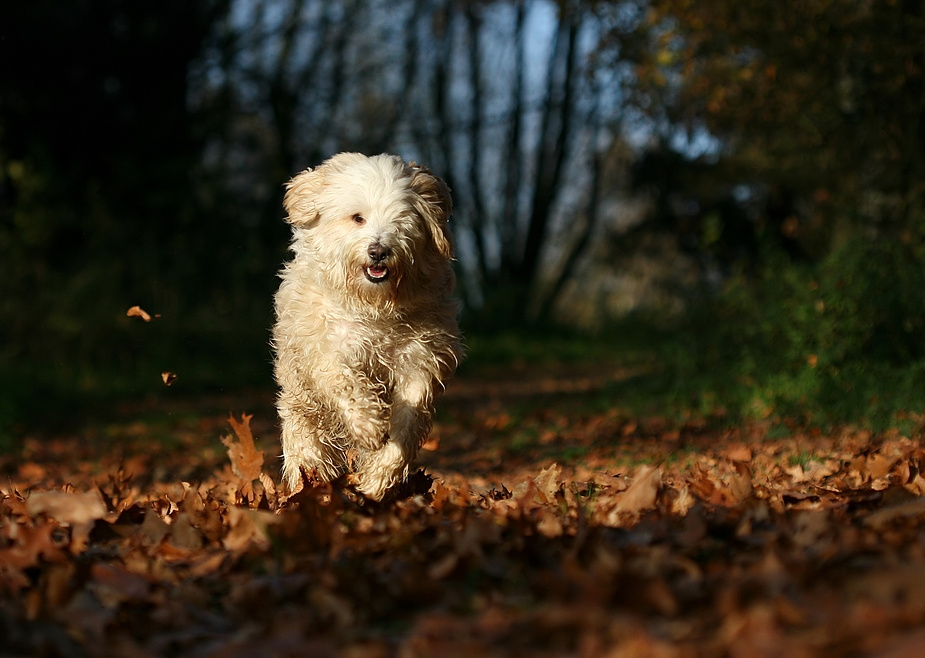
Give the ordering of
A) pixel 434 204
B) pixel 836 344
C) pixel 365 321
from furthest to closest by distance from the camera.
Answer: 1. pixel 836 344
2. pixel 434 204
3. pixel 365 321

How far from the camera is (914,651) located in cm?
226

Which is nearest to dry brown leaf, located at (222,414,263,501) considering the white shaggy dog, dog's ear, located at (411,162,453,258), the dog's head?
the white shaggy dog

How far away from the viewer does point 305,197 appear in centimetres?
518

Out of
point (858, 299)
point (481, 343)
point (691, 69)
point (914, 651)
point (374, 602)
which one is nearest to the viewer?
point (914, 651)

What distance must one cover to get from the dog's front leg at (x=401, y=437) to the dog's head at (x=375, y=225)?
1.40ft

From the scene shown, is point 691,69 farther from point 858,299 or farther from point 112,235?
point 112,235

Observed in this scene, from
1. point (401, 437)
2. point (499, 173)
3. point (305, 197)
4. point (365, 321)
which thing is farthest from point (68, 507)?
point (499, 173)

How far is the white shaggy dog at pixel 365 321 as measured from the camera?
15.7ft

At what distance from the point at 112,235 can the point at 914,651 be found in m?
13.3

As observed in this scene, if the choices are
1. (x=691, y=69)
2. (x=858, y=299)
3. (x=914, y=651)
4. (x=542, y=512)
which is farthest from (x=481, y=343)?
(x=914, y=651)

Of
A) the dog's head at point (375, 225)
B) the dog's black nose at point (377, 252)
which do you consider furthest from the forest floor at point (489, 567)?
the dog's black nose at point (377, 252)

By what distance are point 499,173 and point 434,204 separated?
22.9 meters

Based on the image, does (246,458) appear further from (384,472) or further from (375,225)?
(375,225)

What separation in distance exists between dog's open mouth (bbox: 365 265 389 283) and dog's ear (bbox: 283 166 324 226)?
52 cm
